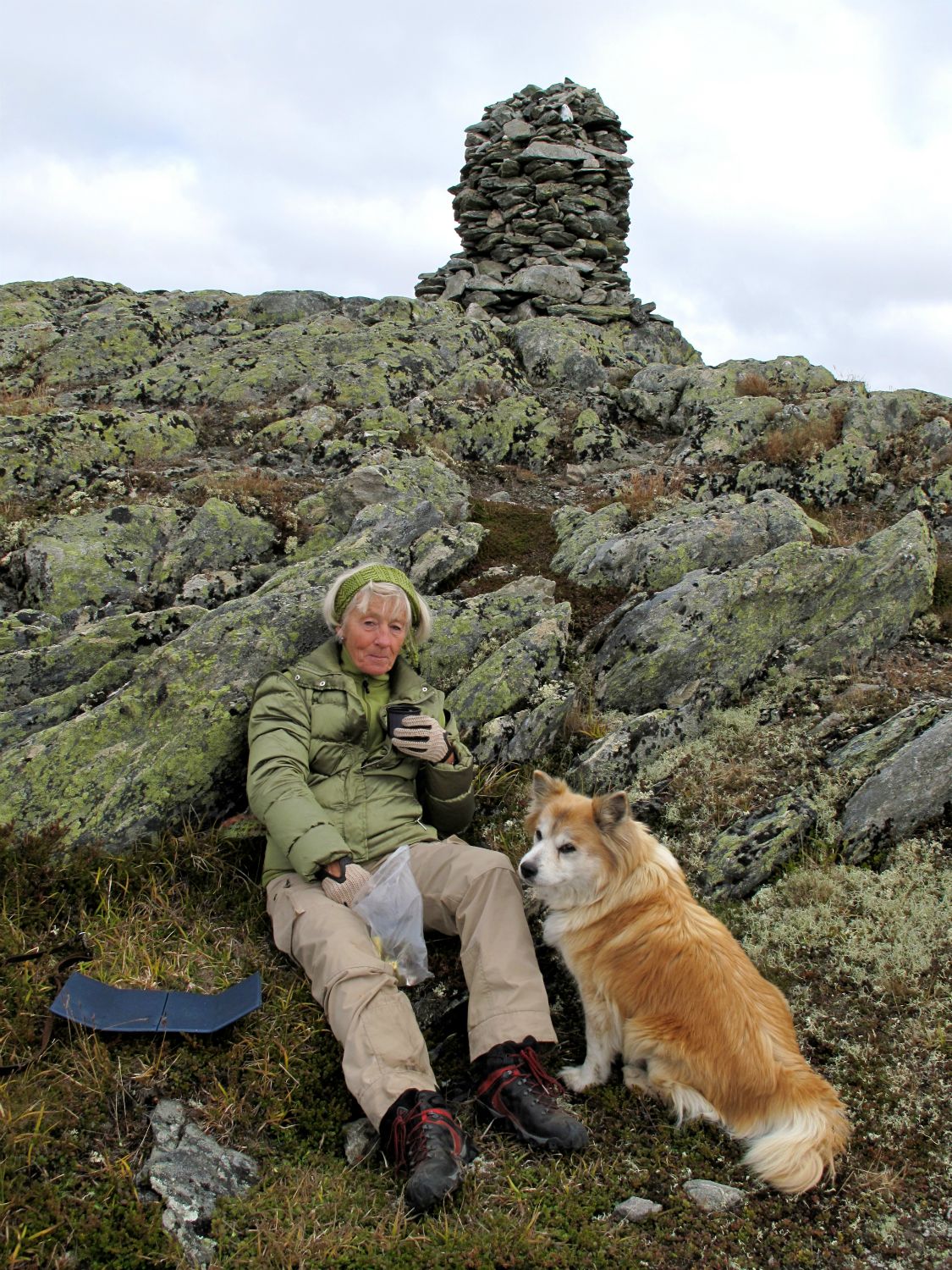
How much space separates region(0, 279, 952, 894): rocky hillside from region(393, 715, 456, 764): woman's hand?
137 cm

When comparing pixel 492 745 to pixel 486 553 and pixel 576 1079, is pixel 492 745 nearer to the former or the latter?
pixel 576 1079

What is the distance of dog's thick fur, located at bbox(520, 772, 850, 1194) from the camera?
361cm

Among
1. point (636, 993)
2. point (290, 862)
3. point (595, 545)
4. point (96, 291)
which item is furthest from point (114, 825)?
point (96, 291)

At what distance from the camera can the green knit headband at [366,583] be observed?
17.7 ft

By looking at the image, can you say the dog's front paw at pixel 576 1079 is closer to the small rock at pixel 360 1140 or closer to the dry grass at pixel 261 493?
the small rock at pixel 360 1140

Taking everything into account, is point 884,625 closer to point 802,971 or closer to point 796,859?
point 796,859

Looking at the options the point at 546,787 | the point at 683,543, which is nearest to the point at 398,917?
the point at 546,787

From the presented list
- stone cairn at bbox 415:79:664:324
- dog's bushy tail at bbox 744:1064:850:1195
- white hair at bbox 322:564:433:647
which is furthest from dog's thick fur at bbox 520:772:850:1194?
stone cairn at bbox 415:79:664:324

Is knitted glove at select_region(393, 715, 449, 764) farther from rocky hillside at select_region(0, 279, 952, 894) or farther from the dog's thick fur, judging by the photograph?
rocky hillside at select_region(0, 279, 952, 894)

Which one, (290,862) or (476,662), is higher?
(476,662)

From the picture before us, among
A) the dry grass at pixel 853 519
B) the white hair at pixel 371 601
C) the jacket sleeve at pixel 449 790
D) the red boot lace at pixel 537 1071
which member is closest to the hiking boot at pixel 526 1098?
the red boot lace at pixel 537 1071

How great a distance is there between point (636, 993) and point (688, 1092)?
50 cm

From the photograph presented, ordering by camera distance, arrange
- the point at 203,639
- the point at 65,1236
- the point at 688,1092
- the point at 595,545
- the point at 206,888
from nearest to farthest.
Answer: the point at 65,1236, the point at 688,1092, the point at 206,888, the point at 203,639, the point at 595,545

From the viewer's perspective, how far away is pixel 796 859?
5.21m
